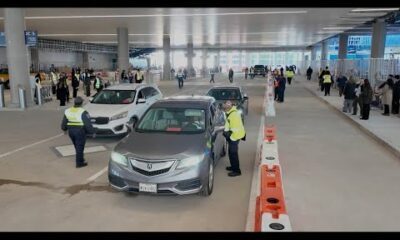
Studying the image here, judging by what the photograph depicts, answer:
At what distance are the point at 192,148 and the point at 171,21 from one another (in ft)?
69.8

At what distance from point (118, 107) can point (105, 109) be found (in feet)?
1.38

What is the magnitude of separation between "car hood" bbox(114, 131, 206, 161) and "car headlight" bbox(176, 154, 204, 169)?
0.22 feet

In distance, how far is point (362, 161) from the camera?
8844 millimetres

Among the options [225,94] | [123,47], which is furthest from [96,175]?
[123,47]

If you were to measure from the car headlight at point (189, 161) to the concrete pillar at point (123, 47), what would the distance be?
85.8 feet

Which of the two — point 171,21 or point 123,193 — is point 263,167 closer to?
point 123,193

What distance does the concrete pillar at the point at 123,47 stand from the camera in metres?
31.3

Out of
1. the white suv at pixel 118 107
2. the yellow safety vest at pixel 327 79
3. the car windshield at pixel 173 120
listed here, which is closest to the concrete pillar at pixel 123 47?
the yellow safety vest at pixel 327 79

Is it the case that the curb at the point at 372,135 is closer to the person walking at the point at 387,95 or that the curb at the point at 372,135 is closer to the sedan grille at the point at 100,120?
the person walking at the point at 387,95

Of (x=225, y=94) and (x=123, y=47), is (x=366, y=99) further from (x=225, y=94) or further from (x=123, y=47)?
(x=123, y=47)

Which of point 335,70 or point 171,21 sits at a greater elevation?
point 171,21

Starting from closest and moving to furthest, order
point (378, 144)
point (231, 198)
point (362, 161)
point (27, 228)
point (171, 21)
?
point (27, 228) → point (231, 198) → point (362, 161) → point (378, 144) → point (171, 21)

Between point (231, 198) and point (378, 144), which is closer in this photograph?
point (231, 198)
